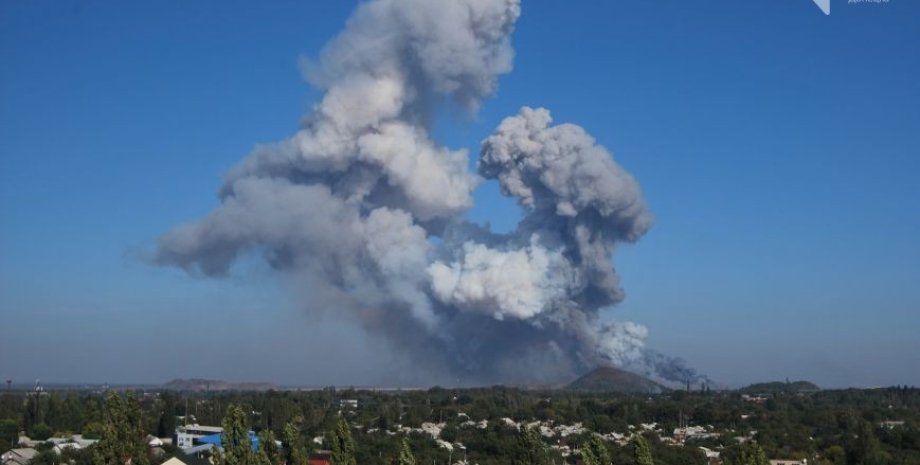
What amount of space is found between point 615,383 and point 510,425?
66673 millimetres

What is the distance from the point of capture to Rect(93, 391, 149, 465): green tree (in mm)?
26828

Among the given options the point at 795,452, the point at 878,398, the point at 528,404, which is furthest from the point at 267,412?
the point at 878,398

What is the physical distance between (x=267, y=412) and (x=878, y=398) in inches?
2578

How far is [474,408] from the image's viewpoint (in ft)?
248

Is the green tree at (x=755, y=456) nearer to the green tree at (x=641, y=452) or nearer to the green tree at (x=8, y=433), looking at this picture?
the green tree at (x=641, y=452)

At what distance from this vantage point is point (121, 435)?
2795 cm

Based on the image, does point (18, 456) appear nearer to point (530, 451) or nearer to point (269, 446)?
point (269, 446)

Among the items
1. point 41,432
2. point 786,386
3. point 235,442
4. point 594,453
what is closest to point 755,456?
point 594,453

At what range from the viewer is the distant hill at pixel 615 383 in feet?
393

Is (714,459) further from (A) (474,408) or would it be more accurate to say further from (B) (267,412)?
(A) (474,408)

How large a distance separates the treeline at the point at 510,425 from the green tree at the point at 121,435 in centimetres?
31

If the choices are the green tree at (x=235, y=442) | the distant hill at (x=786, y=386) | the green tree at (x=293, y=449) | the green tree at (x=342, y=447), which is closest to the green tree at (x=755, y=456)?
the green tree at (x=342, y=447)

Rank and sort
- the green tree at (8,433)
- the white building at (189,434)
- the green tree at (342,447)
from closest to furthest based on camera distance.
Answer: the green tree at (342,447) < the green tree at (8,433) < the white building at (189,434)

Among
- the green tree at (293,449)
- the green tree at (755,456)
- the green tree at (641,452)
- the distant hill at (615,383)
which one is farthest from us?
the distant hill at (615,383)
